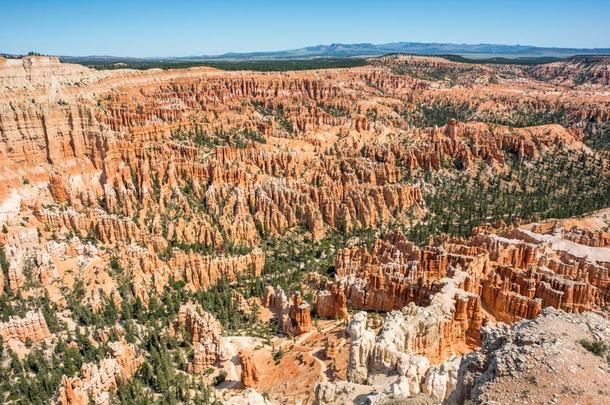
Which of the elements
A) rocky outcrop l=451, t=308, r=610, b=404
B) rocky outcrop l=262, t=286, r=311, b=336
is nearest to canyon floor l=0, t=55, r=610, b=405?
rocky outcrop l=451, t=308, r=610, b=404

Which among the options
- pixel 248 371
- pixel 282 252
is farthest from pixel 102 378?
pixel 282 252

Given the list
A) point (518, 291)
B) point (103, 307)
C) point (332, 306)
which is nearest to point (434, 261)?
point (518, 291)

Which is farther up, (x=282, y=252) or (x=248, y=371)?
(x=248, y=371)

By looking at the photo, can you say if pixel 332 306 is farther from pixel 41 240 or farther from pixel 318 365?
pixel 41 240

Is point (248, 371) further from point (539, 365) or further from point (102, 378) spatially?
point (539, 365)

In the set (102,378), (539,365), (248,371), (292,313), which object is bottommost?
(292,313)

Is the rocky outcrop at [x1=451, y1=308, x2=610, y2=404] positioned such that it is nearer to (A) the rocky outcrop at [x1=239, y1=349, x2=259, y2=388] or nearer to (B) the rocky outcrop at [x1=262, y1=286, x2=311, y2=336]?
(A) the rocky outcrop at [x1=239, y1=349, x2=259, y2=388]

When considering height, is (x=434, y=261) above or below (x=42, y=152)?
below

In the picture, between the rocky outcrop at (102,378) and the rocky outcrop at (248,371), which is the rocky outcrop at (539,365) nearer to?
the rocky outcrop at (248,371)
